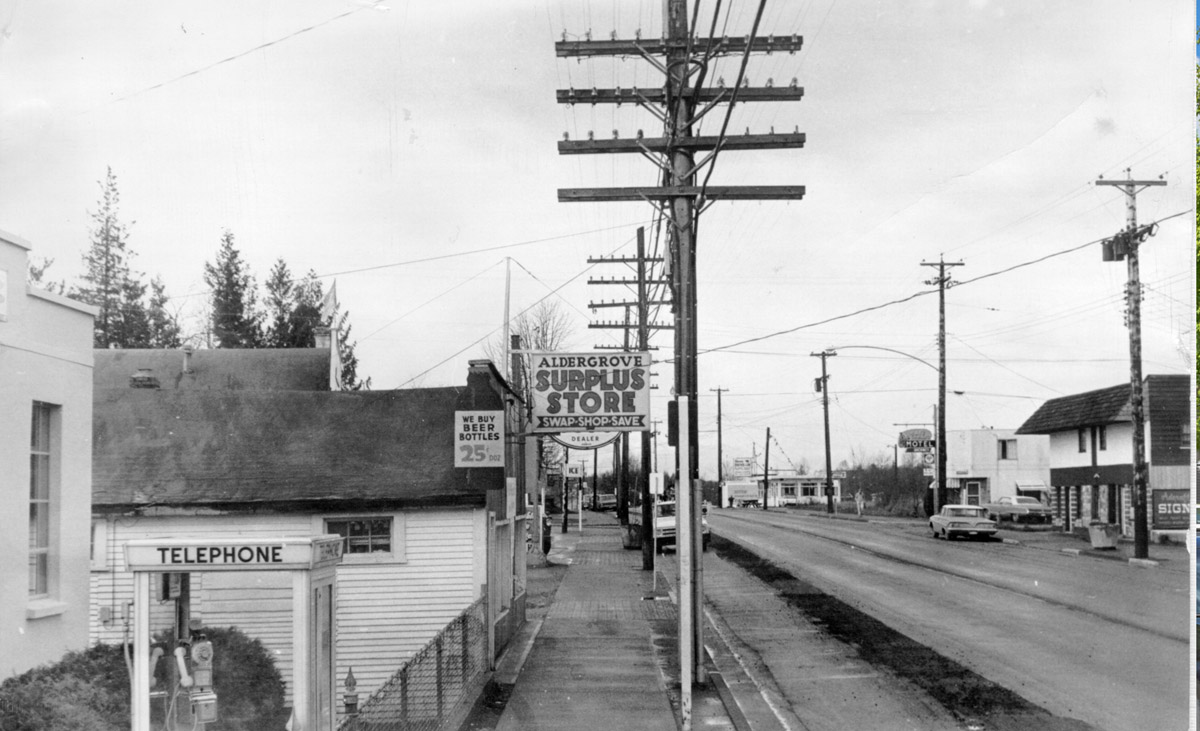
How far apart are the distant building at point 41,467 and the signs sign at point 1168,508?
36.3m

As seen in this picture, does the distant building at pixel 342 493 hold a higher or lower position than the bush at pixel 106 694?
higher

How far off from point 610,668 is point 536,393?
144 inches

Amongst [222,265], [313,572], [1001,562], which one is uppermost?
[222,265]

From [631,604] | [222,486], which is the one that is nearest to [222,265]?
[222,486]

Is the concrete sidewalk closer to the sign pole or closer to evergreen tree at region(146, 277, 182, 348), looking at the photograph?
the sign pole

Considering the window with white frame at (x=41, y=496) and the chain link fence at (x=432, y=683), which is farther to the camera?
the window with white frame at (x=41, y=496)

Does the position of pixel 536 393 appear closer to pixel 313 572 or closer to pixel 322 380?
pixel 313 572

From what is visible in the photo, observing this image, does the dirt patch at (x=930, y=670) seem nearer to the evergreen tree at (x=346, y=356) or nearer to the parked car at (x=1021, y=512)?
the evergreen tree at (x=346, y=356)

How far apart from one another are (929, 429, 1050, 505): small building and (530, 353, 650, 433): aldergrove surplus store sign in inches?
2435

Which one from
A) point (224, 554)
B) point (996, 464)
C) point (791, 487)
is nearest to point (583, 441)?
point (224, 554)

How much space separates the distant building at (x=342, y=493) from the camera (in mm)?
16312

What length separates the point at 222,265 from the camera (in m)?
21.4

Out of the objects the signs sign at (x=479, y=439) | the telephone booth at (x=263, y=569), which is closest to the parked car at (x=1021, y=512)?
the signs sign at (x=479, y=439)

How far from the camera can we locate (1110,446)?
4209 centimetres
